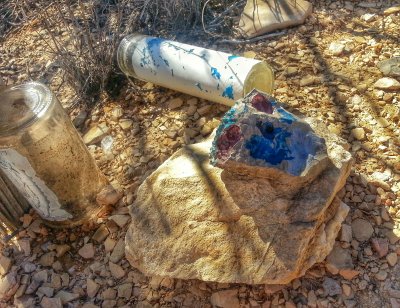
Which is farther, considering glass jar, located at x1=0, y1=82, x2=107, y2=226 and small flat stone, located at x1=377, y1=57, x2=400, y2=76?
small flat stone, located at x1=377, y1=57, x2=400, y2=76

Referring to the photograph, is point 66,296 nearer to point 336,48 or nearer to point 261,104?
point 261,104

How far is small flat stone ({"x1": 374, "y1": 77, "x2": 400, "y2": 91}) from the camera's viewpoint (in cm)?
268

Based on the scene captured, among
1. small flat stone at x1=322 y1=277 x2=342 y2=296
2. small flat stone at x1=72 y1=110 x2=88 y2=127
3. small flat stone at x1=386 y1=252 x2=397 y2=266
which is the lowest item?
small flat stone at x1=386 y1=252 x2=397 y2=266

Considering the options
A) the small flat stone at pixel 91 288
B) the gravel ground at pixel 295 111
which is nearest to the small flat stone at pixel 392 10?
the gravel ground at pixel 295 111

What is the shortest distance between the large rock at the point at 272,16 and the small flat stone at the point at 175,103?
2.35 feet

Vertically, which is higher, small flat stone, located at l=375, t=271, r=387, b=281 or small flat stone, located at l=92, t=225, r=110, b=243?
small flat stone, located at l=92, t=225, r=110, b=243

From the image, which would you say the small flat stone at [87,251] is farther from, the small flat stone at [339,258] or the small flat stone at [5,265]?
the small flat stone at [339,258]

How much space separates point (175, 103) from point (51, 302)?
1306mm

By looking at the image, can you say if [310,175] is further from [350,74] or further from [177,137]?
[350,74]

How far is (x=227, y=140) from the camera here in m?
1.86

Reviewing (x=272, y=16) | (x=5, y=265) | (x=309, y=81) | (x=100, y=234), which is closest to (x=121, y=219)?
(x=100, y=234)

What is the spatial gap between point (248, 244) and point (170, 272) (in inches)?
13.2

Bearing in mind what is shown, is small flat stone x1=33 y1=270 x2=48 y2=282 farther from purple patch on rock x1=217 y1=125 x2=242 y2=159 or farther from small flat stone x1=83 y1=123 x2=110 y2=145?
purple patch on rock x1=217 y1=125 x2=242 y2=159

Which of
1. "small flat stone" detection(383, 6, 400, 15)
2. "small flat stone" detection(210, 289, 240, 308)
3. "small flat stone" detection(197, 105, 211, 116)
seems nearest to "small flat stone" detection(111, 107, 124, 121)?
"small flat stone" detection(197, 105, 211, 116)
